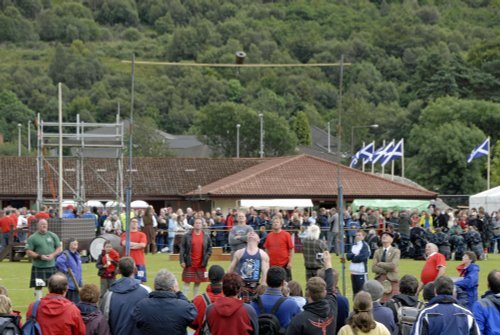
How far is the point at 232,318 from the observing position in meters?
10.7

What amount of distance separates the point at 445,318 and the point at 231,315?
72.0 inches

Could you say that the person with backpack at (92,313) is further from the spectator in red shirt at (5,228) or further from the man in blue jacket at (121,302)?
the spectator in red shirt at (5,228)

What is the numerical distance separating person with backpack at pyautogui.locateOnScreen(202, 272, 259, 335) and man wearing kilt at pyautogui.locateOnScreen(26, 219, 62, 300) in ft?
30.5

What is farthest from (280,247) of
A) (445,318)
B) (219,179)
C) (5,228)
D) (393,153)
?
(219,179)

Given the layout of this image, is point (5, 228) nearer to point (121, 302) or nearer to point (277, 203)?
point (277, 203)

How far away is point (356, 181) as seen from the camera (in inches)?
2325

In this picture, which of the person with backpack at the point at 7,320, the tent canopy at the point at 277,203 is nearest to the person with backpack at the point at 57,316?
the person with backpack at the point at 7,320

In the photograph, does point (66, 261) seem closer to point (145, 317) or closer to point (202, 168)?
point (145, 317)

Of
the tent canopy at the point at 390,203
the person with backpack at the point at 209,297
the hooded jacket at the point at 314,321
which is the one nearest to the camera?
the hooded jacket at the point at 314,321

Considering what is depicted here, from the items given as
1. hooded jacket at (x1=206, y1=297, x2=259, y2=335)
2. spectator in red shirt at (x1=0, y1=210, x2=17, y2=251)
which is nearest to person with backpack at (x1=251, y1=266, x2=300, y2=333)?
hooded jacket at (x1=206, y1=297, x2=259, y2=335)

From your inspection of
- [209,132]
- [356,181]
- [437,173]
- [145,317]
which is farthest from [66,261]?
[209,132]

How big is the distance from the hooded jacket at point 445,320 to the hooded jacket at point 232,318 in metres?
1.41

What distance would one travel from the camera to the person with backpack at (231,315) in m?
10.7

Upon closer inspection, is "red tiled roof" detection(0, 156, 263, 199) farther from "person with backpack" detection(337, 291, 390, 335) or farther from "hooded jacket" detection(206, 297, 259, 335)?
"person with backpack" detection(337, 291, 390, 335)
